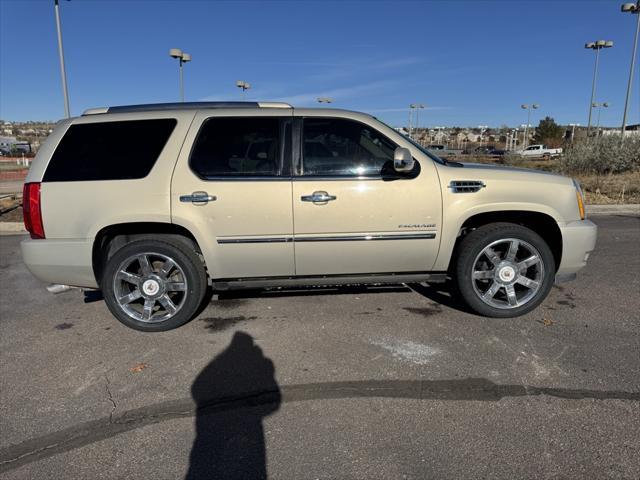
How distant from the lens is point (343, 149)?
13.1ft

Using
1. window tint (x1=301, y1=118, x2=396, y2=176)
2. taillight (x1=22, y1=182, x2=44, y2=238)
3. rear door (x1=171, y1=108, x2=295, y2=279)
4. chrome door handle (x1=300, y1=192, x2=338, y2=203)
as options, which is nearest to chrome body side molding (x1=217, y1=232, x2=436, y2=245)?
rear door (x1=171, y1=108, x2=295, y2=279)

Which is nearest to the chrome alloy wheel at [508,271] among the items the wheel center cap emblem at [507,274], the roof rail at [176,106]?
the wheel center cap emblem at [507,274]

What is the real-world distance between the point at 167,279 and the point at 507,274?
122 inches

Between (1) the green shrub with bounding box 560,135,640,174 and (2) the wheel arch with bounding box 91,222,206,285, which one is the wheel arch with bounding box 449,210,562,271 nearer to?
(2) the wheel arch with bounding box 91,222,206,285

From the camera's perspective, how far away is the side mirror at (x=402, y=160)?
12.2 ft

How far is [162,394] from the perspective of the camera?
9.89 ft

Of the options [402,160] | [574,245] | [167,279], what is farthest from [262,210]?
[574,245]

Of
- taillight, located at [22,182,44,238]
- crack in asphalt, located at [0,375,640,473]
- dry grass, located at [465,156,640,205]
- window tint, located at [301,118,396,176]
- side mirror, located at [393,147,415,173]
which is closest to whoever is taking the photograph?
crack in asphalt, located at [0,375,640,473]

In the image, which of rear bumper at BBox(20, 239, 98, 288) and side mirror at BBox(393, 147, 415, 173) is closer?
side mirror at BBox(393, 147, 415, 173)

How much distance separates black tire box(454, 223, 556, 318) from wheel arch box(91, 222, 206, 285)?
2398mm

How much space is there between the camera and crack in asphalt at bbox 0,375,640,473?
8.55ft

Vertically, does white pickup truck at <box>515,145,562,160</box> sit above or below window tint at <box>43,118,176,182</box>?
above

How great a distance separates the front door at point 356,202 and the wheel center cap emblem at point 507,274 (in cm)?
67

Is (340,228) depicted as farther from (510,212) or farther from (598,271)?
(598,271)
